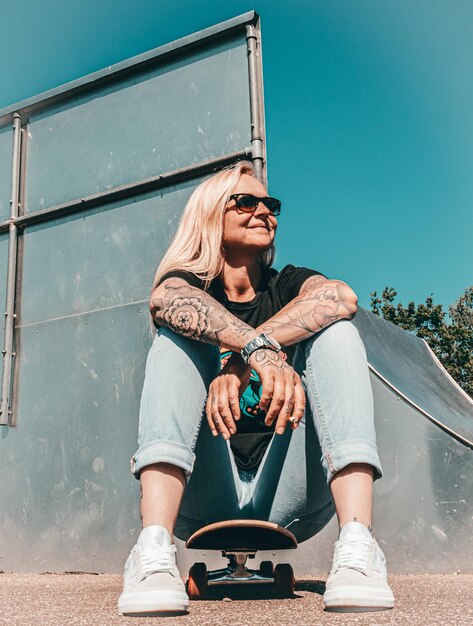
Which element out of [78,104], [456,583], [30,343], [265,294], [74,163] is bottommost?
[456,583]

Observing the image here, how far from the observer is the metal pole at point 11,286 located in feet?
14.8

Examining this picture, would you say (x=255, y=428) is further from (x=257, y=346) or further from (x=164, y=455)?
(x=164, y=455)

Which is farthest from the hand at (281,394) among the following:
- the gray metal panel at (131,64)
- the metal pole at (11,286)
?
the metal pole at (11,286)

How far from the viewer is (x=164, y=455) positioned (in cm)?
186

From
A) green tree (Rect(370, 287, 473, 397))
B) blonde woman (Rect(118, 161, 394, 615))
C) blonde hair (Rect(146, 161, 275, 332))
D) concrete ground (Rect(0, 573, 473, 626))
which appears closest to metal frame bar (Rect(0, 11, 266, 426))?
blonde hair (Rect(146, 161, 275, 332))

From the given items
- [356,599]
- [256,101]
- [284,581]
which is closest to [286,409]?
[356,599]

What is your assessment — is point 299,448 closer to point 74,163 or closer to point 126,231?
point 126,231

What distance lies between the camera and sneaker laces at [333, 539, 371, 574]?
1703 mm

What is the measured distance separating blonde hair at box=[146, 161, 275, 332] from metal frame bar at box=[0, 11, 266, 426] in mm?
1018

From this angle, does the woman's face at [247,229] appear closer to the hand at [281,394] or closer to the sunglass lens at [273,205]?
the sunglass lens at [273,205]

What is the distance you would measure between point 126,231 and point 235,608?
2.87 metres

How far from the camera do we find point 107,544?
13.1 feet

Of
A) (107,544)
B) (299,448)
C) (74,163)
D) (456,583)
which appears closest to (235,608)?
(299,448)

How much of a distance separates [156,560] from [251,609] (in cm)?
32
